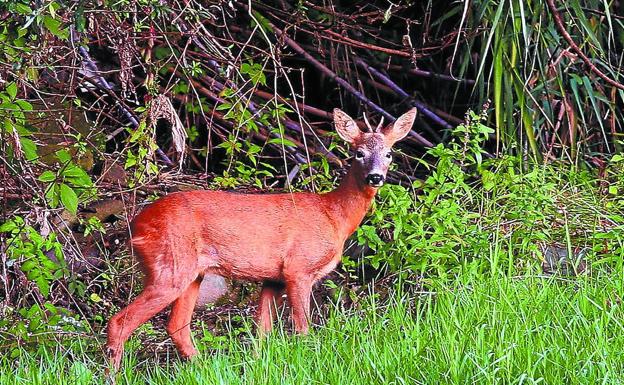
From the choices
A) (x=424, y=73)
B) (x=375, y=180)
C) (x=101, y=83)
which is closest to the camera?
(x=375, y=180)

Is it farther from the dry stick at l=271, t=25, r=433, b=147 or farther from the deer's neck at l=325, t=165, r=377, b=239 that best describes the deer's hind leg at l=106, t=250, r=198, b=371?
the dry stick at l=271, t=25, r=433, b=147

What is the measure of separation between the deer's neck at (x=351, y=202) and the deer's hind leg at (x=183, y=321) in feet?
2.69

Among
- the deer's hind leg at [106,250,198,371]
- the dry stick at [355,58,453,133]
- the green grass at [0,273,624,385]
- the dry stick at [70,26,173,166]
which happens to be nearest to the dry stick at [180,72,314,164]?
the dry stick at [70,26,173,166]

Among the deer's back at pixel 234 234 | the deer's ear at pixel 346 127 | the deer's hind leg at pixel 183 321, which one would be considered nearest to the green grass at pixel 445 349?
the deer's hind leg at pixel 183 321

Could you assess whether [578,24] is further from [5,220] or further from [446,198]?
[5,220]

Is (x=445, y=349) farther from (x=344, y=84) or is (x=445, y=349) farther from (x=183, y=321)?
(x=344, y=84)

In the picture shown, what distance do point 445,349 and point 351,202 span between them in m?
1.83

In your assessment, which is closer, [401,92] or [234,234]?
[234,234]

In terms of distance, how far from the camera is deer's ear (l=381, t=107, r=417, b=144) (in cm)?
589

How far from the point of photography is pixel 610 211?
21.5ft

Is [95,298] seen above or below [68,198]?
below

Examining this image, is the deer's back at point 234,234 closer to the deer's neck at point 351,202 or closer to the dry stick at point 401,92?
the deer's neck at point 351,202

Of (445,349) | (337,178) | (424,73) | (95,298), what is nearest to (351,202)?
(337,178)

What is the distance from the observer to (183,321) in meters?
5.45
